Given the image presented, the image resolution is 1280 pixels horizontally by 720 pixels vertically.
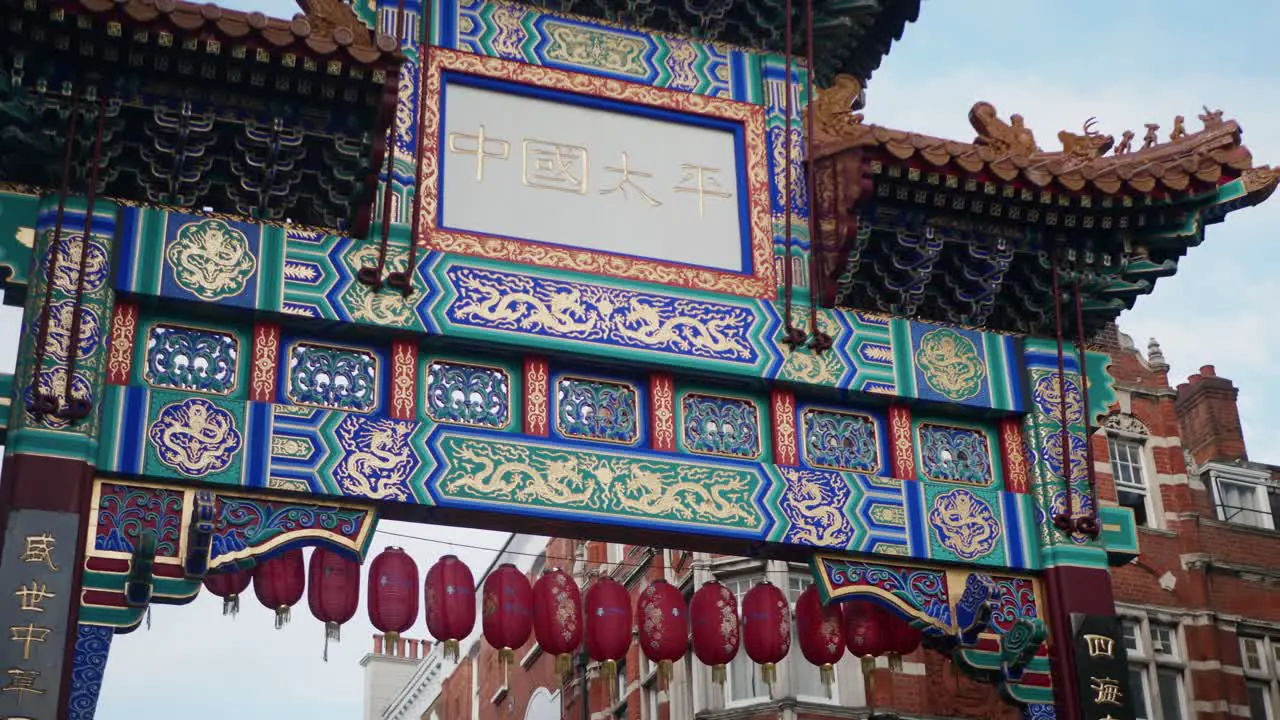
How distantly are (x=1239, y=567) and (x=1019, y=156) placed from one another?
419 inches

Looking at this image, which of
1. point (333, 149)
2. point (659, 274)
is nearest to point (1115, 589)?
point (659, 274)

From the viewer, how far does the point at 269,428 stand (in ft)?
30.8

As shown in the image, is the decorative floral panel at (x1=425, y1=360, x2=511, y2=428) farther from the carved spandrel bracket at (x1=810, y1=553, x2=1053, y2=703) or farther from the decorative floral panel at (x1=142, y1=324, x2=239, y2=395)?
the carved spandrel bracket at (x1=810, y1=553, x2=1053, y2=703)

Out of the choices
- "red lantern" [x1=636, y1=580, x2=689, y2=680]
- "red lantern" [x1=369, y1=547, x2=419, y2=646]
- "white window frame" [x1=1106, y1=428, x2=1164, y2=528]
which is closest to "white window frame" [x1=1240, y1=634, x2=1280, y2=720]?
"white window frame" [x1=1106, y1=428, x2=1164, y2=528]

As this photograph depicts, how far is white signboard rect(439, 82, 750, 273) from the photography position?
10500 millimetres

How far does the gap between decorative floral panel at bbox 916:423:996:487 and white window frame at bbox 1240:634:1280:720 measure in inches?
392

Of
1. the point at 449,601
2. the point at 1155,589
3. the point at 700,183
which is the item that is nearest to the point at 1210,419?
the point at 1155,589

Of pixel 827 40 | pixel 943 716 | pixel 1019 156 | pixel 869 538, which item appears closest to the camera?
pixel 869 538

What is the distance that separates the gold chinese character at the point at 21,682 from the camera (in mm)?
8266

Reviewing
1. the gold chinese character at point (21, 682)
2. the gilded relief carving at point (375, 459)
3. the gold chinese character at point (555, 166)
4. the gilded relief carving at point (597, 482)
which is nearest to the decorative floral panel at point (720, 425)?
the gilded relief carving at point (597, 482)

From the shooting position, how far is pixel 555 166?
10750mm

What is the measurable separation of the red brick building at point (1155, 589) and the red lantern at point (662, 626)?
322 inches

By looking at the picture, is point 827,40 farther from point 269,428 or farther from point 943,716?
point 943,716

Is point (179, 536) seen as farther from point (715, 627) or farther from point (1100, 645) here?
point (1100, 645)
